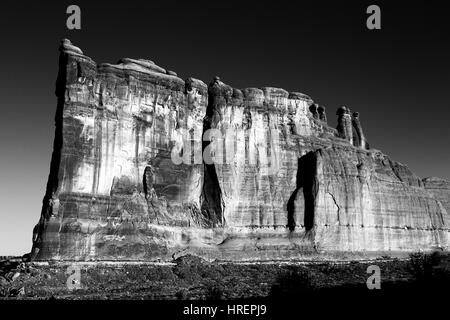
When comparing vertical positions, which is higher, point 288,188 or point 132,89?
point 132,89

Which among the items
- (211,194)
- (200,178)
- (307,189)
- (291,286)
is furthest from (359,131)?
(291,286)

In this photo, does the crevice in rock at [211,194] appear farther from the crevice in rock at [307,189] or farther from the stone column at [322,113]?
the stone column at [322,113]

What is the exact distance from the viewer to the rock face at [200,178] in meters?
53.1

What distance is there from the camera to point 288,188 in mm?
68438

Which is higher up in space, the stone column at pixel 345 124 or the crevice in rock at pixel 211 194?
the stone column at pixel 345 124

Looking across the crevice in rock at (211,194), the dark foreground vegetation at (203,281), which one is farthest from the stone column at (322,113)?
the dark foreground vegetation at (203,281)

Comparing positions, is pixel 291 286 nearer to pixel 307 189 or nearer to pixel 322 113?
pixel 307 189

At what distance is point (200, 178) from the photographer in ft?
212

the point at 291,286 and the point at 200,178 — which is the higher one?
the point at 200,178

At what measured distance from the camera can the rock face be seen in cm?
5312

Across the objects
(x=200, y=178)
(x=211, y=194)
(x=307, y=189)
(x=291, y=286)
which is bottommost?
(x=291, y=286)

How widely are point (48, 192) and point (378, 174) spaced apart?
48.4 m

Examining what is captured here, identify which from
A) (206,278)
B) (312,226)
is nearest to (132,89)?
(206,278)

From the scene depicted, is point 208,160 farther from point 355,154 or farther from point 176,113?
point 355,154
